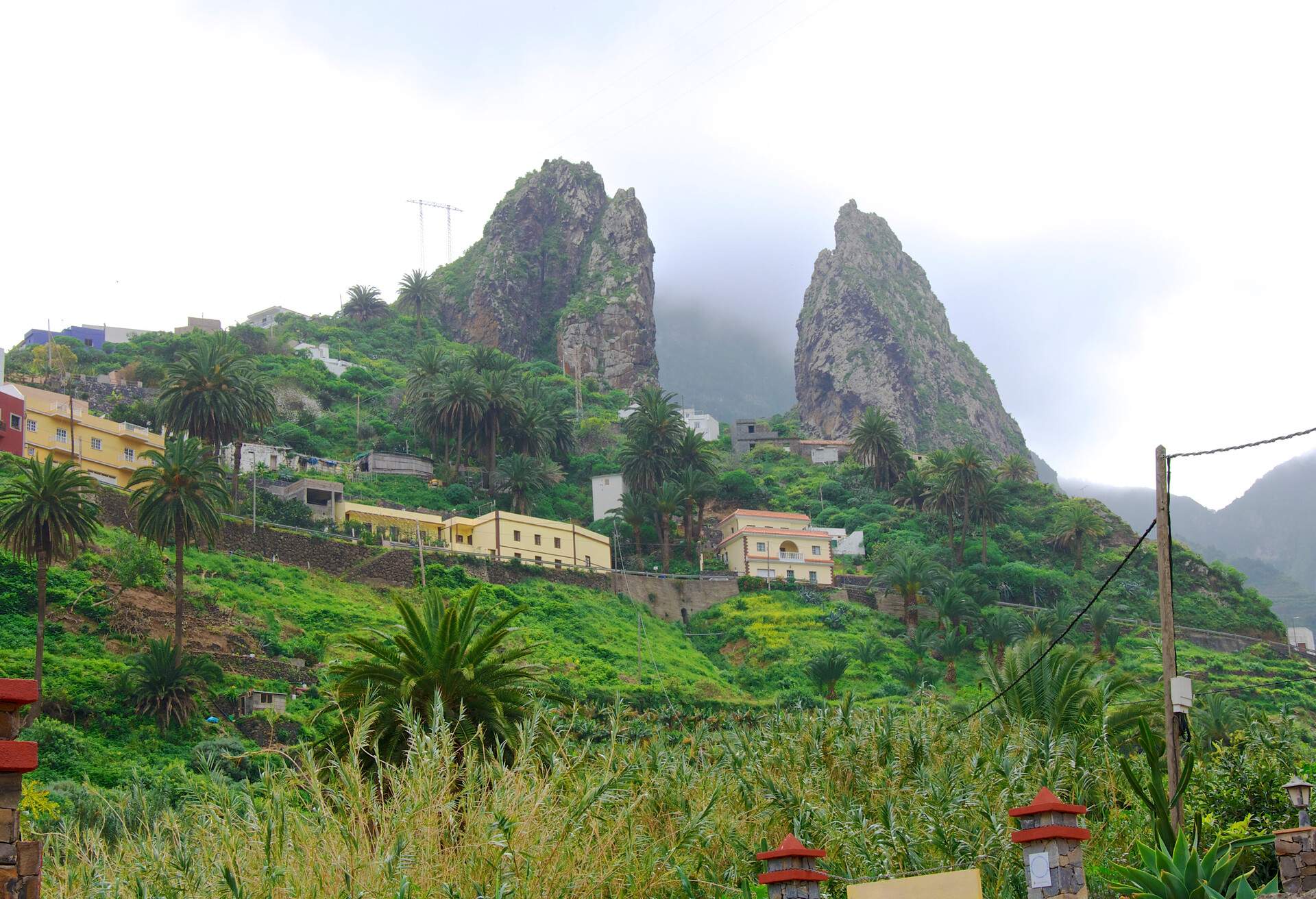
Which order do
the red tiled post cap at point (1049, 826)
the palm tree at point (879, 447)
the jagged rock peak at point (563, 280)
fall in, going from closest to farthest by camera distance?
the red tiled post cap at point (1049, 826), the palm tree at point (879, 447), the jagged rock peak at point (563, 280)

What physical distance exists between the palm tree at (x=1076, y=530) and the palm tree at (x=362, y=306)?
64969mm

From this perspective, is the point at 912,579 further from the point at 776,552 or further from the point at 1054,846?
the point at 1054,846

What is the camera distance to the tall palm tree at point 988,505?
78562 mm

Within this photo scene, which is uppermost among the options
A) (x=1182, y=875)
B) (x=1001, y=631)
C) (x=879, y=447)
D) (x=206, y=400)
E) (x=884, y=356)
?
(x=884, y=356)

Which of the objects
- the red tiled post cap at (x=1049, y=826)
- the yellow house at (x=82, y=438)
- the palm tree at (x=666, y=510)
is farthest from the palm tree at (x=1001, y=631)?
the red tiled post cap at (x=1049, y=826)

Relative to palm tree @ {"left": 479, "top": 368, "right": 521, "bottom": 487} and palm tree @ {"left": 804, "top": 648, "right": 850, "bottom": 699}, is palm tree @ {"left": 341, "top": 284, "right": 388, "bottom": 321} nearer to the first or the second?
palm tree @ {"left": 479, "top": 368, "right": 521, "bottom": 487}

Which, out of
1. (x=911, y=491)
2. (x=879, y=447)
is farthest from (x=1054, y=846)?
(x=879, y=447)

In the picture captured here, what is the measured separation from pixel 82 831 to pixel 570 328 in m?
94.8

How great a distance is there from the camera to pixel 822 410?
440 ft

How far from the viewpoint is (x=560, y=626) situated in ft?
185

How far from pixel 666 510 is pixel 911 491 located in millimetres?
21567

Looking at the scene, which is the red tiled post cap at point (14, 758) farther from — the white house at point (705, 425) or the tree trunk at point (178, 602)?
the white house at point (705, 425)

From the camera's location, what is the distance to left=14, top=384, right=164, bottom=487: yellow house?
60469mm

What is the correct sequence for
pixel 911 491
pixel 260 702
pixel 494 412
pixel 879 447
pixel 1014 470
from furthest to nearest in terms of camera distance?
pixel 1014 470
pixel 879 447
pixel 911 491
pixel 494 412
pixel 260 702
